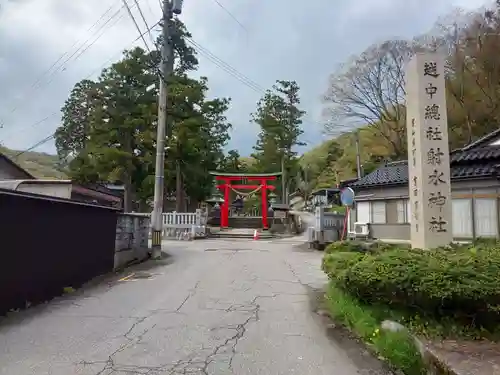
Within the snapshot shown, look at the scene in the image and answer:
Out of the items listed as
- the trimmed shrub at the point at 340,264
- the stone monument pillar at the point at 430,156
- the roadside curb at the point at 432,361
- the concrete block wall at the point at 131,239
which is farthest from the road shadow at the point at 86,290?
the stone monument pillar at the point at 430,156

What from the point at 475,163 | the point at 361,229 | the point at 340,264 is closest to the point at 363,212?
the point at 361,229

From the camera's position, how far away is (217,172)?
121ft

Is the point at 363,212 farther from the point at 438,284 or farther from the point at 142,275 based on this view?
the point at 438,284

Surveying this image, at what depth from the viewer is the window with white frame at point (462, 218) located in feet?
53.1

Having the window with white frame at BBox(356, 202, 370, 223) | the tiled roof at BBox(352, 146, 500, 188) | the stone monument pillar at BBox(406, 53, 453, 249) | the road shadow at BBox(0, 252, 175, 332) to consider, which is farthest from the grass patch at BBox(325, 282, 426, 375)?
the window with white frame at BBox(356, 202, 370, 223)

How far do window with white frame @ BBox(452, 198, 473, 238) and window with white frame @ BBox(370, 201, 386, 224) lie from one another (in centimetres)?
462

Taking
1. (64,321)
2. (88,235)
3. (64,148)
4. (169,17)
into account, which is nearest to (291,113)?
(64,148)

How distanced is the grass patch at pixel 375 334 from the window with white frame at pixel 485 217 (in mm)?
10348

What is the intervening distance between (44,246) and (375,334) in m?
6.21

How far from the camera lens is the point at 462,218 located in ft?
54.0

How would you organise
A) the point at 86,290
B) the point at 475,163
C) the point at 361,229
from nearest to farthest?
the point at 86,290, the point at 475,163, the point at 361,229

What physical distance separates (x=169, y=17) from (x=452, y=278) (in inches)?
590

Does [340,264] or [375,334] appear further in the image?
[340,264]

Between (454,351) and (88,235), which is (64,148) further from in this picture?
(454,351)
